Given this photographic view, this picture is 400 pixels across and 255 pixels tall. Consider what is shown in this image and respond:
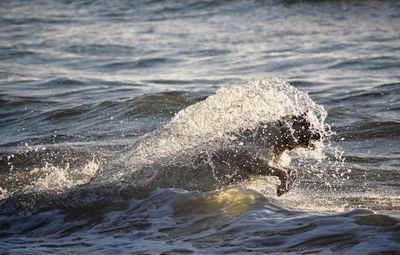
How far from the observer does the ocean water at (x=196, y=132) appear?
678 centimetres

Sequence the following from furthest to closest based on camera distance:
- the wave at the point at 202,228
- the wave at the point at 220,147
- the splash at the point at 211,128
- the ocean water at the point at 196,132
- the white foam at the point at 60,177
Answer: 1. the white foam at the point at 60,177
2. the splash at the point at 211,128
3. the wave at the point at 220,147
4. the ocean water at the point at 196,132
5. the wave at the point at 202,228

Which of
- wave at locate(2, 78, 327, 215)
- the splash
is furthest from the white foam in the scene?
the splash

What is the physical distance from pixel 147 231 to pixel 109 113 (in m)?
5.67

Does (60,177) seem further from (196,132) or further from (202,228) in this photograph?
(202,228)

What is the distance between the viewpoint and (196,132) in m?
8.28

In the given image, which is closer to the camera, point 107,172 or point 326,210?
point 326,210

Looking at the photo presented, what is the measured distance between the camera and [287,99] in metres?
8.08

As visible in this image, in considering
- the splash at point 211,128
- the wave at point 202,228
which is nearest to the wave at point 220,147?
the splash at point 211,128

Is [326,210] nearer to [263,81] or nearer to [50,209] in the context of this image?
[263,81]

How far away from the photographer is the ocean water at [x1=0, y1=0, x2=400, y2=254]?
6777 mm

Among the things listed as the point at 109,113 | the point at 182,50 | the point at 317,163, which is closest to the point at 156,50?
the point at 182,50

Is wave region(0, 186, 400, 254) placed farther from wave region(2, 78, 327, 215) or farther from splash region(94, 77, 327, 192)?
splash region(94, 77, 327, 192)

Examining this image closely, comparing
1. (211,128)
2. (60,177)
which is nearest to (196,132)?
(211,128)

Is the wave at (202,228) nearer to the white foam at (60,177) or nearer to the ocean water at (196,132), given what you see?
the ocean water at (196,132)
